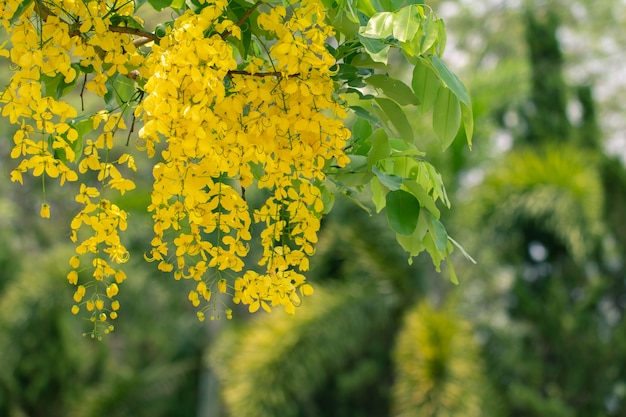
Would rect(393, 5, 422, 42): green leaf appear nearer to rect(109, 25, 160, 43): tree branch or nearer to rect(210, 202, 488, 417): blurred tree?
rect(109, 25, 160, 43): tree branch

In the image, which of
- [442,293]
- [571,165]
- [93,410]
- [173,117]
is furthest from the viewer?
[93,410]

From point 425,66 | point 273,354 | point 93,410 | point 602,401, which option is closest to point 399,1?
point 425,66

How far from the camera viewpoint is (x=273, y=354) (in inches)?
226

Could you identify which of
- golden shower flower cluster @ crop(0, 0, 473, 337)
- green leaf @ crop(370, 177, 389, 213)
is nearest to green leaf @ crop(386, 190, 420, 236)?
golden shower flower cluster @ crop(0, 0, 473, 337)

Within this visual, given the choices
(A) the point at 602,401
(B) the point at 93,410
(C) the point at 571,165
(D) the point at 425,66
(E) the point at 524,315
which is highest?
(D) the point at 425,66

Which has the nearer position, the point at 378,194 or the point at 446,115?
the point at 446,115

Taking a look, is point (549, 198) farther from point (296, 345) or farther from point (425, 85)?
point (425, 85)

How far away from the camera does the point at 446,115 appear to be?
121 centimetres

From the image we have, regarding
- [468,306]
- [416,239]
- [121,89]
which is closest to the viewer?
[416,239]

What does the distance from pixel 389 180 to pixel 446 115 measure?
115 mm

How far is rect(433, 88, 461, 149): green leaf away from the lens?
3.93ft

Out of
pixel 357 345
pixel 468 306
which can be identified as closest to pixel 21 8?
pixel 357 345

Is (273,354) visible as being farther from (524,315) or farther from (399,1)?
(399,1)

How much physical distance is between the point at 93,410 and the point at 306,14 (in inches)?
289
